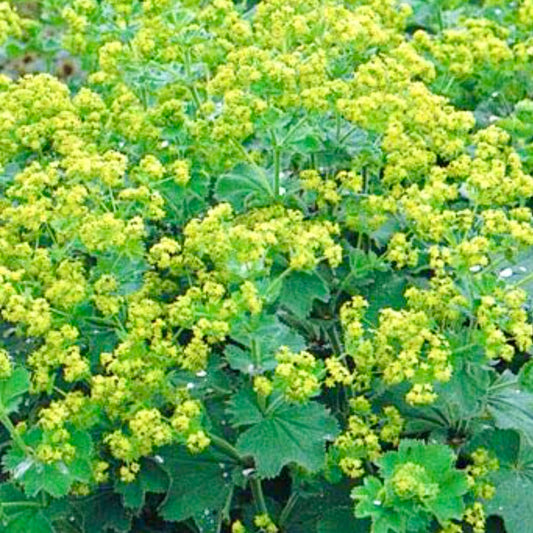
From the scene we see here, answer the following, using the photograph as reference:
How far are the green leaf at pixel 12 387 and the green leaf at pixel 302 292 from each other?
823mm

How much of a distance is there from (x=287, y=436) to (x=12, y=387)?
0.81 m

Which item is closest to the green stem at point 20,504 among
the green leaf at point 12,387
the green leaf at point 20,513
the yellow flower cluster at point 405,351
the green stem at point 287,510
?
the green leaf at point 20,513

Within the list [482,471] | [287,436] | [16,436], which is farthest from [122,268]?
[482,471]

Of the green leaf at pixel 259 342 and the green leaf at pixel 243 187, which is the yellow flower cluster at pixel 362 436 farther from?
the green leaf at pixel 243 187

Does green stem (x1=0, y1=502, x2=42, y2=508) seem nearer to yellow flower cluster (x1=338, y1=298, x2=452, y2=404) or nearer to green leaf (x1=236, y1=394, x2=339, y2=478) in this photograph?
green leaf (x1=236, y1=394, x2=339, y2=478)

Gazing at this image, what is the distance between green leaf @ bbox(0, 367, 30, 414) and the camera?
3436 millimetres

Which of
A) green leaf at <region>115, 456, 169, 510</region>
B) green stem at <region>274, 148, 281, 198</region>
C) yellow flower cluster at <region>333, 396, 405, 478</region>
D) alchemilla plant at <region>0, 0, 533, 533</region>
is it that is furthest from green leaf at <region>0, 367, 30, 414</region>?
green stem at <region>274, 148, 281, 198</region>

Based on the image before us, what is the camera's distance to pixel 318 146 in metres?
4.03

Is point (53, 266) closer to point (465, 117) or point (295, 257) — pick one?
point (295, 257)

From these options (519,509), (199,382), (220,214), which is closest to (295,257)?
(220,214)

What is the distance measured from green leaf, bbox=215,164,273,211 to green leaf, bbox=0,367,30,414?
0.98m

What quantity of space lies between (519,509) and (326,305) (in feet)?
3.14

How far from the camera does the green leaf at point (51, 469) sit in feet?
11.2

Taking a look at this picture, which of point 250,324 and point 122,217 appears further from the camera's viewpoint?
point 122,217
